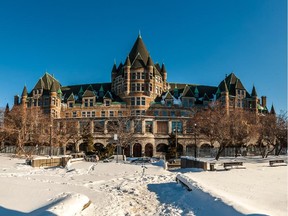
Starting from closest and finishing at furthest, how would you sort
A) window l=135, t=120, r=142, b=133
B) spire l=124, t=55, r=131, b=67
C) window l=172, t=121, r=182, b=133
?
1. window l=135, t=120, r=142, b=133
2. window l=172, t=121, r=182, b=133
3. spire l=124, t=55, r=131, b=67

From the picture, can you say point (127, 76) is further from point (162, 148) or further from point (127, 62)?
point (162, 148)

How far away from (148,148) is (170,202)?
149 ft

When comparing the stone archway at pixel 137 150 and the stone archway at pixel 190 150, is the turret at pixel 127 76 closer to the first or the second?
the stone archway at pixel 137 150

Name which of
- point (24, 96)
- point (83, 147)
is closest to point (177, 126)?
point (83, 147)

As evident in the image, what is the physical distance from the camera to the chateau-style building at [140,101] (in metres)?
57.4

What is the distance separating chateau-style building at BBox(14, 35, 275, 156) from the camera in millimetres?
57406

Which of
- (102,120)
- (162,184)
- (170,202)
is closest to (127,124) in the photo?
(102,120)

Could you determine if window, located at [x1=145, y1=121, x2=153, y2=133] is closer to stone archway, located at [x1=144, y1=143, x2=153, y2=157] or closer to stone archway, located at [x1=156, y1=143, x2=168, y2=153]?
stone archway, located at [x1=144, y1=143, x2=153, y2=157]

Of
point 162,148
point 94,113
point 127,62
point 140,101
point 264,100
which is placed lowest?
point 162,148

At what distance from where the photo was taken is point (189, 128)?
57.6 meters

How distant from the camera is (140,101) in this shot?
59531mm

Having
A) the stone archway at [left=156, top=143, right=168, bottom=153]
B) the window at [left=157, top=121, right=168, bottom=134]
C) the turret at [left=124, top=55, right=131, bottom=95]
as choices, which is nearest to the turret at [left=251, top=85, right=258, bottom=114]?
the window at [left=157, top=121, right=168, bottom=134]

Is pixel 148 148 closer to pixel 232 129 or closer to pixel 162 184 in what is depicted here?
pixel 232 129

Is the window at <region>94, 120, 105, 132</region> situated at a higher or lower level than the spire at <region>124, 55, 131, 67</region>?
lower
